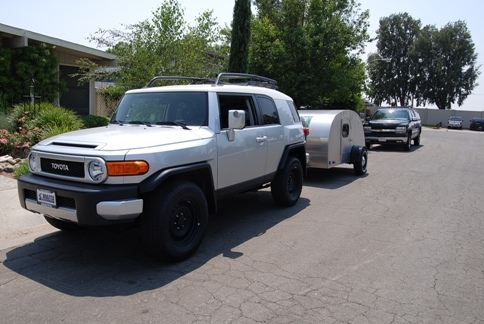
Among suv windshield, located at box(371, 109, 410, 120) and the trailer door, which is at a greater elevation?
suv windshield, located at box(371, 109, 410, 120)

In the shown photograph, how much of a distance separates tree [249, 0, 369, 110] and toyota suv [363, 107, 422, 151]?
2057 millimetres

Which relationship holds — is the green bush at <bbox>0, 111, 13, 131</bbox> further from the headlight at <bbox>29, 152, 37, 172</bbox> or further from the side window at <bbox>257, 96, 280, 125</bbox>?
the side window at <bbox>257, 96, 280, 125</bbox>

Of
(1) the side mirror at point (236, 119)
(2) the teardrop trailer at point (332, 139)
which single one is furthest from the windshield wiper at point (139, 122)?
(2) the teardrop trailer at point (332, 139)

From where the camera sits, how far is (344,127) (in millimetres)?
10125

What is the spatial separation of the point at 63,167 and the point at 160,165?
1.03 metres

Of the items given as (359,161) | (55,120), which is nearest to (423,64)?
(359,161)

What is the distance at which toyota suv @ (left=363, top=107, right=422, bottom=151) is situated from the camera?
56.5 feet

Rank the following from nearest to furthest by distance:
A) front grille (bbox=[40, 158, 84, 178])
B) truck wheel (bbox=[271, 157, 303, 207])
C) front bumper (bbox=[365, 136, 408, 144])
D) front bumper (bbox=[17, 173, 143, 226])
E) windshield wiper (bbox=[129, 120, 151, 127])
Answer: front bumper (bbox=[17, 173, 143, 226]) < front grille (bbox=[40, 158, 84, 178]) < windshield wiper (bbox=[129, 120, 151, 127]) < truck wheel (bbox=[271, 157, 303, 207]) < front bumper (bbox=[365, 136, 408, 144])

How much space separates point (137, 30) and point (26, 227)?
7187 millimetres

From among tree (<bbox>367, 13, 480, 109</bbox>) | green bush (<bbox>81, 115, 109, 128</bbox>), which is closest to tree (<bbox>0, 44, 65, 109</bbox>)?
green bush (<bbox>81, 115, 109, 128</bbox>)

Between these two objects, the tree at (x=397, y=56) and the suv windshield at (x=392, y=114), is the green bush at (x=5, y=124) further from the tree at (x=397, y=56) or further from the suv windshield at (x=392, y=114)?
the tree at (x=397, y=56)

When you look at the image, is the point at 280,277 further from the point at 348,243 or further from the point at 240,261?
the point at 348,243

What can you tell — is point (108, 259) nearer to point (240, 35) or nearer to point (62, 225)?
point (62, 225)

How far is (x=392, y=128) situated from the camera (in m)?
17.4
